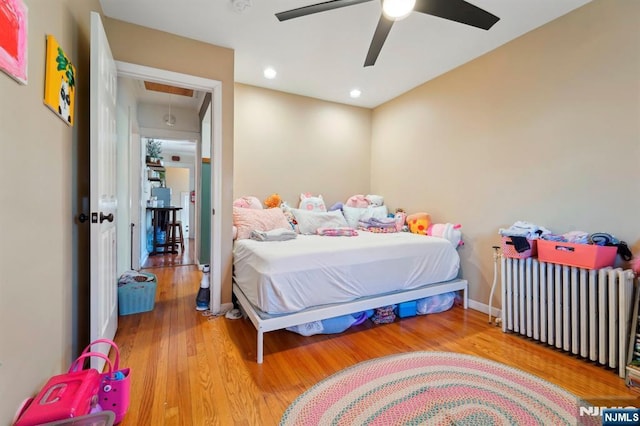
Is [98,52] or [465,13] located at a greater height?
[465,13]

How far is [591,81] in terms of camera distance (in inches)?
83.7

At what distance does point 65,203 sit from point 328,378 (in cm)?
178

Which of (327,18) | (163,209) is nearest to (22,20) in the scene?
(327,18)

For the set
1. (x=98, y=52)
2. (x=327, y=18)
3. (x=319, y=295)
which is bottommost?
(x=319, y=295)

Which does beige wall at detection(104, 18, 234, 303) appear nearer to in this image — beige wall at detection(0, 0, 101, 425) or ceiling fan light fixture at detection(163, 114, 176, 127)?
beige wall at detection(0, 0, 101, 425)

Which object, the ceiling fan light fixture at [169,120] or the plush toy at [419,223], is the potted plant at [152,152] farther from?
the plush toy at [419,223]

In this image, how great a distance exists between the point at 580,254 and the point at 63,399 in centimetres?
294

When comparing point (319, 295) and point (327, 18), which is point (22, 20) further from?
point (319, 295)

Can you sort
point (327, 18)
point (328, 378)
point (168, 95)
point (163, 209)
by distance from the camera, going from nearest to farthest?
1. point (328, 378)
2. point (327, 18)
3. point (168, 95)
4. point (163, 209)

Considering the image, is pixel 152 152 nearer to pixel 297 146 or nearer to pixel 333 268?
pixel 297 146

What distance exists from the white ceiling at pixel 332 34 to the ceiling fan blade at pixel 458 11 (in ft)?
1.40

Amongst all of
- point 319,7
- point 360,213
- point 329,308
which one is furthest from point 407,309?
point 319,7

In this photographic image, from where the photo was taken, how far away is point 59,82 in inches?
53.2

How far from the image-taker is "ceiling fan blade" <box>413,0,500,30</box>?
5.58 feet
